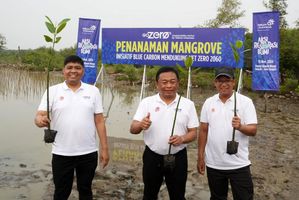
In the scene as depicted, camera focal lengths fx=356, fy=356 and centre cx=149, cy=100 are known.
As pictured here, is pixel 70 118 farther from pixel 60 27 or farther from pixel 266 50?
pixel 266 50

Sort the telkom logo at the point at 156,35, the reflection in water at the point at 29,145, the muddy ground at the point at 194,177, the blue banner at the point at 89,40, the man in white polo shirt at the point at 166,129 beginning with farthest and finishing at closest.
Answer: the blue banner at the point at 89,40 < the telkom logo at the point at 156,35 < the reflection in water at the point at 29,145 < the muddy ground at the point at 194,177 < the man in white polo shirt at the point at 166,129

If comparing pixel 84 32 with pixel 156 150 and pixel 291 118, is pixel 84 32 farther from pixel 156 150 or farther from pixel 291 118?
pixel 156 150

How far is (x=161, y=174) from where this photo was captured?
3.05 metres

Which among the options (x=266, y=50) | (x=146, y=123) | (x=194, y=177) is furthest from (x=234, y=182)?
(x=266, y=50)

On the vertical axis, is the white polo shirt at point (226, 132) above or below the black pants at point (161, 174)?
above

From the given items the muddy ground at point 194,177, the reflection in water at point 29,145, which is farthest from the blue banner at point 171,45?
the muddy ground at point 194,177

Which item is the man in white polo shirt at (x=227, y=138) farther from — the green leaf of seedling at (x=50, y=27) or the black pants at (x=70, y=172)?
the green leaf of seedling at (x=50, y=27)

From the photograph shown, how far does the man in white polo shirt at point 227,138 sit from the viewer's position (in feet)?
9.67

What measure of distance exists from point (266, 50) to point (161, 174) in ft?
24.5

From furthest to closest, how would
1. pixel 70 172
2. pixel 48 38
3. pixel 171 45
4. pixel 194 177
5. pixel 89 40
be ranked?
pixel 89 40 < pixel 171 45 < pixel 194 177 < pixel 70 172 < pixel 48 38

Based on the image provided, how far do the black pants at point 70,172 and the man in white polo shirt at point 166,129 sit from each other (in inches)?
21.6

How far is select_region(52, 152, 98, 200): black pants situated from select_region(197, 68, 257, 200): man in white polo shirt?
42.4 inches

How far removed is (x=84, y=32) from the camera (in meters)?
11.6

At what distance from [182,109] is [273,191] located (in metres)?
2.52
